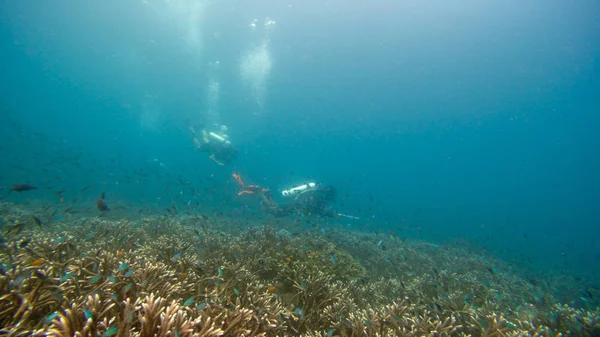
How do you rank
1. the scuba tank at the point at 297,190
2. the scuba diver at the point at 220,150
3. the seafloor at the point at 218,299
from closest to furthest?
the seafloor at the point at 218,299 → the scuba tank at the point at 297,190 → the scuba diver at the point at 220,150

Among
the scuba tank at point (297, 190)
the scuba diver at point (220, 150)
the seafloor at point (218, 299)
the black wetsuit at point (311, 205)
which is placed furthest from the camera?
the scuba diver at point (220, 150)

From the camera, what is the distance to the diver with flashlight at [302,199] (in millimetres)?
18812

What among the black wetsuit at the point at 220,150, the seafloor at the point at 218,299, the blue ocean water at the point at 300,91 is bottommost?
the seafloor at the point at 218,299

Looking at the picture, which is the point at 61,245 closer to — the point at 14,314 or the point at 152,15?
the point at 14,314

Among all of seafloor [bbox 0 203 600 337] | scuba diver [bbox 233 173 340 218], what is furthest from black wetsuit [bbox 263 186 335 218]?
seafloor [bbox 0 203 600 337]

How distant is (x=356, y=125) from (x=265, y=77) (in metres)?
46.2

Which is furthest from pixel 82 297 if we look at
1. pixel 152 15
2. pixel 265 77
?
pixel 265 77

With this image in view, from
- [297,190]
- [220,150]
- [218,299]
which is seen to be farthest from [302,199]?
[218,299]

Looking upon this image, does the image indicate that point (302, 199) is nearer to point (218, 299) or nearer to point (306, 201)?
point (306, 201)

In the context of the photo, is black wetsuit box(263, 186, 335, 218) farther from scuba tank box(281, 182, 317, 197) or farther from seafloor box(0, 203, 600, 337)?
seafloor box(0, 203, 600, 337)

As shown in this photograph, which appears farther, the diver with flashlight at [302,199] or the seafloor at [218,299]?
the diver with flashlight at [302,199]

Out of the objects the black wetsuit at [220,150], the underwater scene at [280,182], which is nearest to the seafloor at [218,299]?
the underwater scene at [280,182]

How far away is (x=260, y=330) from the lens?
3.29 m

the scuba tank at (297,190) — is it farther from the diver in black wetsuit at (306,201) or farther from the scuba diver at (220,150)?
the scuba diver at (220,150)
